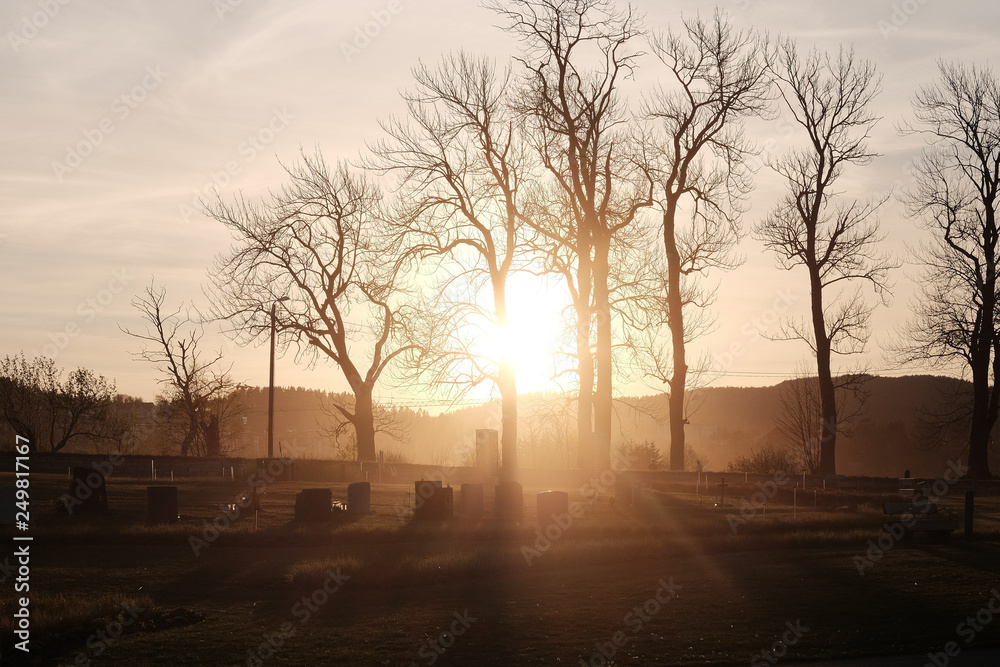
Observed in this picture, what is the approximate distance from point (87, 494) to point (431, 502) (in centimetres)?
853

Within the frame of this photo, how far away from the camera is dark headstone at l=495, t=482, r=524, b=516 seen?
25.4 m

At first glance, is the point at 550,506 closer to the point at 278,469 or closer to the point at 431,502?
the point at 431,502

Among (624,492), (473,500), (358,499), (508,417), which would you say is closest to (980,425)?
(624,492)

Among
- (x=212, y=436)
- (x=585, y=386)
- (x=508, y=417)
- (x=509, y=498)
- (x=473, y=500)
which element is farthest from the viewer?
(x=212, y=436)

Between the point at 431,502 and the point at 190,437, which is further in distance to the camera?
the point at 190,437

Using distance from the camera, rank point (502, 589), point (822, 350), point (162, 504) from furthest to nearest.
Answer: point (822, 350) → point (162, 504) → point (502, 589)

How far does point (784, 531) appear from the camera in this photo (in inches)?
838

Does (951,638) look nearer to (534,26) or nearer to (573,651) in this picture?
(573,651)

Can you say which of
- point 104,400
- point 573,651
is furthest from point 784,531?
point 104,400

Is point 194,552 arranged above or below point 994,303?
below

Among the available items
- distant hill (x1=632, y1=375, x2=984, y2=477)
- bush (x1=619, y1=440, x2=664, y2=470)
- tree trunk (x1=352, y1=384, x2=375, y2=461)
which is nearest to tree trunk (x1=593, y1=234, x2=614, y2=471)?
bush (x1=619, y1=440, x2=664, y2=470)

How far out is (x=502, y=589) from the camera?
14.9 m

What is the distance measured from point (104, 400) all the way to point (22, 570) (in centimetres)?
3887

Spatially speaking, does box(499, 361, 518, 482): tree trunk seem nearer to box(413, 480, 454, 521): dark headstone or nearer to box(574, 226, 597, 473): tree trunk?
box(574, 226, 597, 473): tree trunk
